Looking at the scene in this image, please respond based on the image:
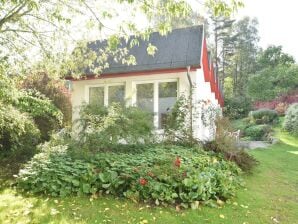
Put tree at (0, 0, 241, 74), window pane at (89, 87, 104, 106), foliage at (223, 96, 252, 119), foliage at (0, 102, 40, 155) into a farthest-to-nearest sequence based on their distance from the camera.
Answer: foliage at (223, 96, 252, 119) < window pane at (89, 87, 104, 106) < foliage at (0, 102, 40, 155) < tree at (0, 0, 241, 74)

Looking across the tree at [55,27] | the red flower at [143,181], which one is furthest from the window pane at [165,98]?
the red flower at [143,181]

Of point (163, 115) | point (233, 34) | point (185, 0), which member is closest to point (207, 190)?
point (185, 0)

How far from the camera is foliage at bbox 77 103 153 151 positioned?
7501mm

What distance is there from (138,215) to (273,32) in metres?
41.6

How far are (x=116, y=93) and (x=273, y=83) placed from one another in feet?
72.7

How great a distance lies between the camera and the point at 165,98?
35.1 feet

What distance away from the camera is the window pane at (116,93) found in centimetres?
1145

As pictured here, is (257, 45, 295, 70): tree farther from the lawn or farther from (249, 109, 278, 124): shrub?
the lawn

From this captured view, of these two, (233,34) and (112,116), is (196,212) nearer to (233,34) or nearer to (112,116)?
(112,116)

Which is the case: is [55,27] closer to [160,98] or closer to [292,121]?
[160,98]

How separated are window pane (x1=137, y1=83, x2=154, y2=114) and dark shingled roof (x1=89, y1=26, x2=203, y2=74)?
75 cm

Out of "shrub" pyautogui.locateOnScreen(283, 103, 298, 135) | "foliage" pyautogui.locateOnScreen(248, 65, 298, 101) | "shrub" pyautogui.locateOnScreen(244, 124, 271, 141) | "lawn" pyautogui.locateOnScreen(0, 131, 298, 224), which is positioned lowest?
"lawn" pyautogui.locateOnScreen(0, 131, 298, 224)

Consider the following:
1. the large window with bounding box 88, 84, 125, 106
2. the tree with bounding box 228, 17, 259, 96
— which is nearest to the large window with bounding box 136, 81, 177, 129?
the large window with bounding box 88, 84, 125, 106

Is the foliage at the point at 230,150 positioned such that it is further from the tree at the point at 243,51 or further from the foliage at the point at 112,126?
the tree at the point at 243,51
